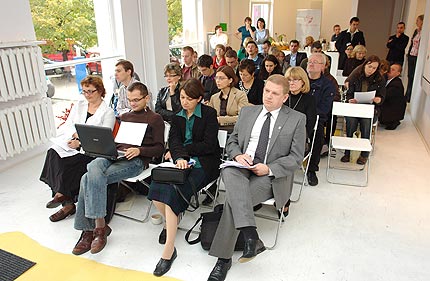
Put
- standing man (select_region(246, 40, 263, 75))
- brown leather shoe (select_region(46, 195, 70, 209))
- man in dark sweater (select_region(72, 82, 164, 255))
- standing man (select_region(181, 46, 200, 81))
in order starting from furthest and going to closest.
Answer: standing man (select_region(246, 40, 263, 75)) < standing man (select_region(181, 46, 200, 81)) < brown leather shoe (select_region(46, 195, 70, 209)) < man in dark sweater (select_region(72, 82, 164, 255))

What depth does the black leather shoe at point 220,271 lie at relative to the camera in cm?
240

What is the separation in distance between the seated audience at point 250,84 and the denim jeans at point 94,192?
1948 millimetres

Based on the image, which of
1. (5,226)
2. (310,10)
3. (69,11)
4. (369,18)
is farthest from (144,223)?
(369,18)

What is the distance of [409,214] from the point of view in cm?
322

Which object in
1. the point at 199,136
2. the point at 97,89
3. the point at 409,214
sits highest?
the point at 97,89

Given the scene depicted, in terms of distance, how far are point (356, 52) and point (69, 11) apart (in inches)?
190

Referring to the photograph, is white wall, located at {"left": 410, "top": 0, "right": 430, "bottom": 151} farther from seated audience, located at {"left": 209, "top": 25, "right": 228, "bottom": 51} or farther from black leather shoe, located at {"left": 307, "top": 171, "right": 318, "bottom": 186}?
seated audience, located at {"left": 209, "top": 25, "right": 228, "bottom": 51}

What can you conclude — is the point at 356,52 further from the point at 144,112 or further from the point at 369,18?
the point at 369,18

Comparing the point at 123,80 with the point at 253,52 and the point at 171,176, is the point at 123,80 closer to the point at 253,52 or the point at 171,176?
the point at 171,176

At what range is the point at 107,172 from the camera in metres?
2.82

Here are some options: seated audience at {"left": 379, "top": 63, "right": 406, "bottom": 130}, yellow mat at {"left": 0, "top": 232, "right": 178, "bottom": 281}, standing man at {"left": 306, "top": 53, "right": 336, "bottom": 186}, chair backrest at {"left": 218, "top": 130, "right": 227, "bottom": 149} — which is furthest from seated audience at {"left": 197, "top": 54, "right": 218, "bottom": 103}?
seated audience at {"left": 379, "top": 63, "right": 406, "bottom": 130}

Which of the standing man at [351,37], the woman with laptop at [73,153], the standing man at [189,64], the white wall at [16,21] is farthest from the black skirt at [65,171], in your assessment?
the standing man at [351,37]

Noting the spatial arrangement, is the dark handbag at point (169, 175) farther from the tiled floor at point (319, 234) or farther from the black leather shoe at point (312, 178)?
the black leather shoe at point (312, 178)

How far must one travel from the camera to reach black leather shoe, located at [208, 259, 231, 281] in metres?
2.40
